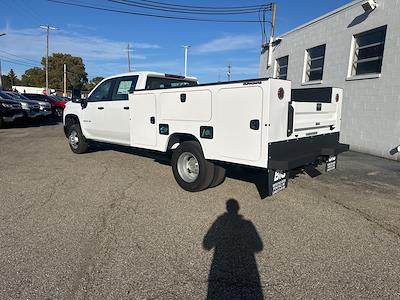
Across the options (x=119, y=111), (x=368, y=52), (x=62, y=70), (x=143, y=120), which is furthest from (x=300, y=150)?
(x=62, y=70)

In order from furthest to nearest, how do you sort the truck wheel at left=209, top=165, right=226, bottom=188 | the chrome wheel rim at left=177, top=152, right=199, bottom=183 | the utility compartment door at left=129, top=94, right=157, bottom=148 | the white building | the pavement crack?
the white building < the utility compartment door at left=129, top=94, right=157, bottom=148 < the chrome wheel rim at left=177, top=152, right=199, bottom=183 < the truck wheel at left=209, top=165, right=226, bottom=188 < the pavement crack

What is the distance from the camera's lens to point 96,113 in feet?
25.2

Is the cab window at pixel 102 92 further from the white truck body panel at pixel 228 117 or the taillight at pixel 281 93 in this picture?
the taillight at pixel 281 93

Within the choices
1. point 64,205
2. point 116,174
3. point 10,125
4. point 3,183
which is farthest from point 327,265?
point 10,125

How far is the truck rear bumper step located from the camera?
4.11 m

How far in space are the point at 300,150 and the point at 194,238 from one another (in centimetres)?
210

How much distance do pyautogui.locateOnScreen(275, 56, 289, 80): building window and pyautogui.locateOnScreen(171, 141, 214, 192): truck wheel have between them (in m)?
11.2

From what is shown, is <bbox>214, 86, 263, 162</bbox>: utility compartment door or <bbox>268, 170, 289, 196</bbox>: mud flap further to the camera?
<bbox>268, 170, 289, 196</bbox>: mud flap

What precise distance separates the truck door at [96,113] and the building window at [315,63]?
8.51 metres

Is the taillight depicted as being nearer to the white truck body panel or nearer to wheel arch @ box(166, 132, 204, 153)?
the white truck body panel

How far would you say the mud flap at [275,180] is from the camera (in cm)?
420

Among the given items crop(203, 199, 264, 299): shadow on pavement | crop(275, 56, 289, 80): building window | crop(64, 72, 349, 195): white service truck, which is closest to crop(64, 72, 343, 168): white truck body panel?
crop(64, 72, 349, 195): white service truck

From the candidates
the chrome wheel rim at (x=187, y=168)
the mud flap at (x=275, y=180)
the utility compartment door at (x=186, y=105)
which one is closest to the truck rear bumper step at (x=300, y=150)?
the mud flap at (x=275, y=180)

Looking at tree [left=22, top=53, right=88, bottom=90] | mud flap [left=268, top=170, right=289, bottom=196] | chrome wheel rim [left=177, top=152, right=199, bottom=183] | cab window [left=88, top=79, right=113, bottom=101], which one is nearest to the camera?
mud flap [left=268, top=170, right=289, bottom=196]
